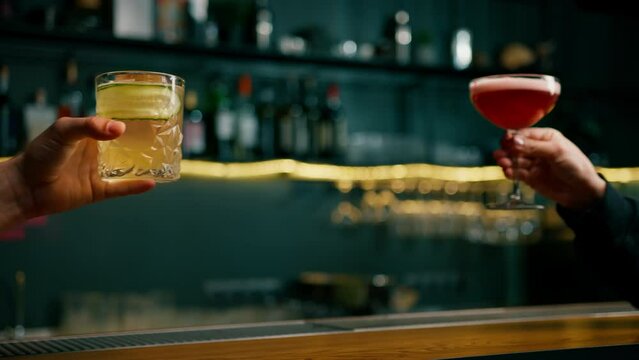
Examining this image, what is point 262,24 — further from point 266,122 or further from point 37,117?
point 37,117

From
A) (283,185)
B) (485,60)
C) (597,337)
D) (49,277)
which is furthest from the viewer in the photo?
(485,60)

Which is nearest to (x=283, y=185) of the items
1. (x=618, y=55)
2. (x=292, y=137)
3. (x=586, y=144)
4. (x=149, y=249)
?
(x=292, y=137)

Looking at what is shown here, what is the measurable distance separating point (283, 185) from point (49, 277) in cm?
126

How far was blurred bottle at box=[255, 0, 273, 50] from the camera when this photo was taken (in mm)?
3844

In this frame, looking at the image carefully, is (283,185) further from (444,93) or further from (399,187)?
(444,93)

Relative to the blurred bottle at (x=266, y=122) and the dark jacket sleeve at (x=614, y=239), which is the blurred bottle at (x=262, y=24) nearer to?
the blurred bottle at (x=266, y=122)

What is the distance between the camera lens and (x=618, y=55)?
17.5 ft

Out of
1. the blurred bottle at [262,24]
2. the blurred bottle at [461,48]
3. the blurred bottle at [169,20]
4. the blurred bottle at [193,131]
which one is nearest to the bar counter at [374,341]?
the blurred bottle at [193,131]

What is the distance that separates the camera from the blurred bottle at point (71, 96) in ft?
11.3

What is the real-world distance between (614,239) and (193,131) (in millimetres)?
2175

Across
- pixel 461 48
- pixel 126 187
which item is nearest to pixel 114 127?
pixel 126 187

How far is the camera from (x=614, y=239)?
1872mm

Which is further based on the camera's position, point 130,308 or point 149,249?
point 149,249

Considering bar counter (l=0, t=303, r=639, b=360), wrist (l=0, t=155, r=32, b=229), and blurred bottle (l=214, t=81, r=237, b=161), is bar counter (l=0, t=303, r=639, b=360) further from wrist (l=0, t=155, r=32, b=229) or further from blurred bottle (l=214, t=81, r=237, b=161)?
blurred bottle (l=214, t=81, r=237, b=161)
